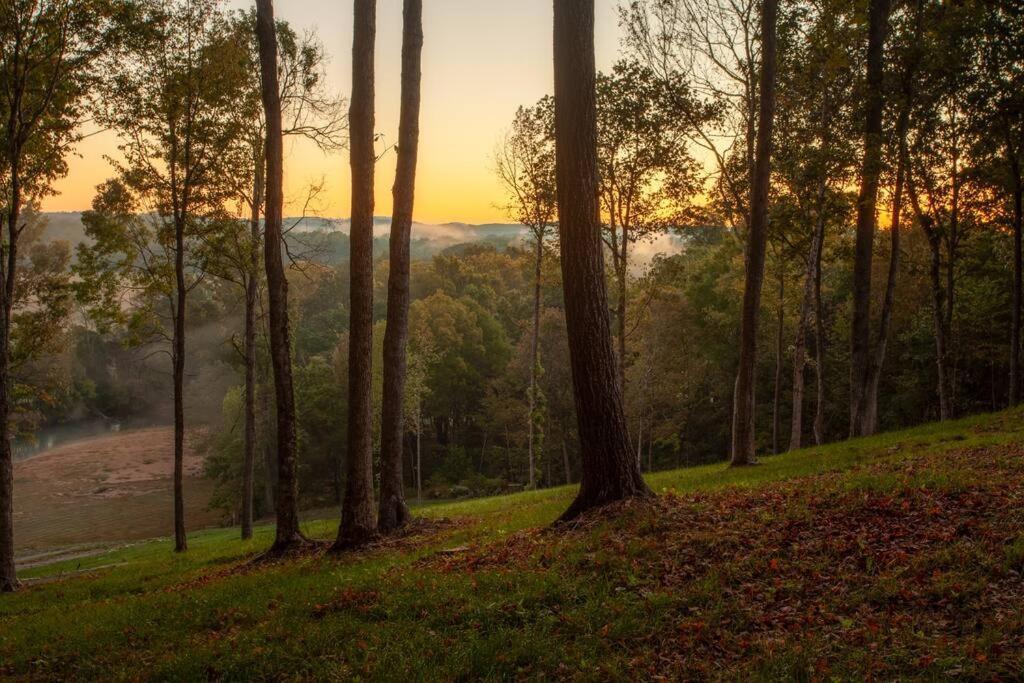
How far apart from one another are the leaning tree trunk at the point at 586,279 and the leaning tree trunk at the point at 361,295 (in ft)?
13.2

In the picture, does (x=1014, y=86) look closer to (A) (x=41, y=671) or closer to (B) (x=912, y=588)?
(B) (x=912, y=588)

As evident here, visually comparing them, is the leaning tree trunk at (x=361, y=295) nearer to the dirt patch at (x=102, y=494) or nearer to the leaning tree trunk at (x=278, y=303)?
the leaning tree trunk at (x=278, y=303)

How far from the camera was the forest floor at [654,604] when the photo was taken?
5266 millimetres

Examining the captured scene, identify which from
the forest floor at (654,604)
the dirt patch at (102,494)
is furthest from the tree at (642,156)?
the dirt patch at (102,494)

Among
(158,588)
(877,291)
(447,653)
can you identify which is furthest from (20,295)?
(877,291)

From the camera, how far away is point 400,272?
13.2 metres

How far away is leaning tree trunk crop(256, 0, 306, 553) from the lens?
42.8 feet

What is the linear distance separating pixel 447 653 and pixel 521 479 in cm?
4676

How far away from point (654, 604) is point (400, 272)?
864cm

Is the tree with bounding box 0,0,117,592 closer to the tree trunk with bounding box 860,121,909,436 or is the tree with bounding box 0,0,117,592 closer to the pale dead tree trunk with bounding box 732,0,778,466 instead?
the pale dead tree trunk with bounding box 732,0,778,466

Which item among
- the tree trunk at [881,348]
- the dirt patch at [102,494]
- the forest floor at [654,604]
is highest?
the tree trunk at [881,348]

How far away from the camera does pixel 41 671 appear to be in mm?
7477

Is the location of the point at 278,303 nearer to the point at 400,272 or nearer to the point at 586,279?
the point at 400,272

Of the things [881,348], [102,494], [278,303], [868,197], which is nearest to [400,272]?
[278,303]
